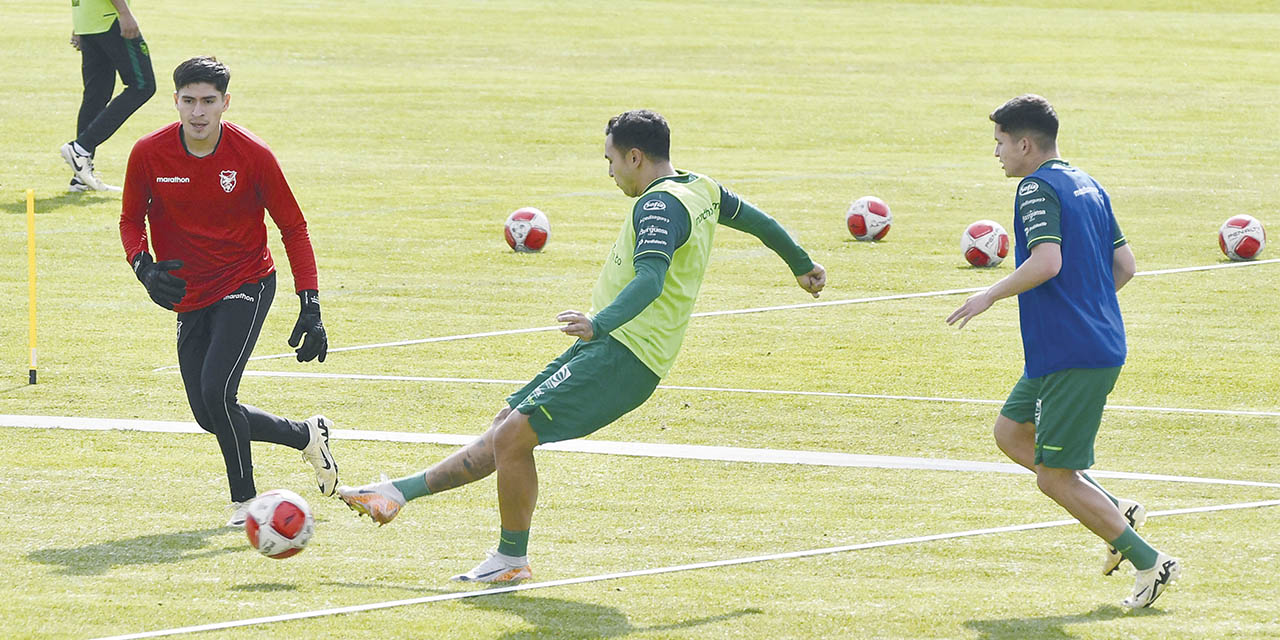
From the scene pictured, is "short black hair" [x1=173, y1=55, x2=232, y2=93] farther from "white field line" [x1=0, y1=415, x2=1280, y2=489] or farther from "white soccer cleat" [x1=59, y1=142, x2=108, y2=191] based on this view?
"white soccer cleat" [x1=59, y1=142, x2=108, y2=191]

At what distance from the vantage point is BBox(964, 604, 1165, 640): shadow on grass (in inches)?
269

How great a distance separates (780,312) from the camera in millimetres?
14758

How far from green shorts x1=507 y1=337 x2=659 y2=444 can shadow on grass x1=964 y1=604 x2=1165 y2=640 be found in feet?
5.86

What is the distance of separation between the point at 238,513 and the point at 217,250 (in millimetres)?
1349

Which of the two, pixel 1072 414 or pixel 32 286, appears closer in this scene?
pixel 1072 414

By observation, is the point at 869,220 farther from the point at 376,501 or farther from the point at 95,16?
the point at 376,501

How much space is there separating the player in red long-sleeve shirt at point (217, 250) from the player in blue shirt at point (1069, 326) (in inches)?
140

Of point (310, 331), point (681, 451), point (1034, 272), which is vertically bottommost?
point (681, 451)

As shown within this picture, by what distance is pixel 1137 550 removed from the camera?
711cm

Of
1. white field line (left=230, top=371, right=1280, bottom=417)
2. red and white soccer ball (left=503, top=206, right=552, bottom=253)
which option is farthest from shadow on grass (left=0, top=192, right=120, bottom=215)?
white field line (left=230, top=371, right=1280, bottom=417)

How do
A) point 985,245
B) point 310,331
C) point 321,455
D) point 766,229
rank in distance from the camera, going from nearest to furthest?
point 766,229 < point 310,331 < point 321,455 < point 985,245

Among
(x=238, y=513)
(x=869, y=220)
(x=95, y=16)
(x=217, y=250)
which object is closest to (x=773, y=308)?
(x=869, y=220)

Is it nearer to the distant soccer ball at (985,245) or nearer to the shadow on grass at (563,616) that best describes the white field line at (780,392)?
the shadow on grass at (563,616)

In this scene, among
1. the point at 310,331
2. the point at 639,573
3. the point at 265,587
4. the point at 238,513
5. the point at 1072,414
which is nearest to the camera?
the point at 1072,414
